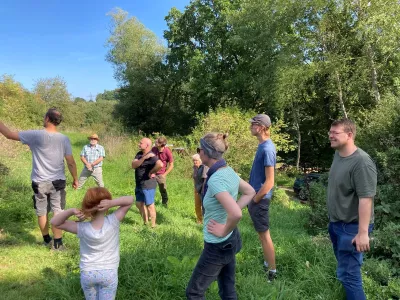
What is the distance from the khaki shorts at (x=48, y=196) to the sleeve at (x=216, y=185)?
2937 millimetres

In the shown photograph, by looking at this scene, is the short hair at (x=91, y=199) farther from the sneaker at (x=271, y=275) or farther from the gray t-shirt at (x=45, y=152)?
the sneaker at (x=271, y=275)

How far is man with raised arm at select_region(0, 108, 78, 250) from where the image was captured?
4230mm

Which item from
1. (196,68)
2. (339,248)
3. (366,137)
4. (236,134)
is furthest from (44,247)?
(196,68)

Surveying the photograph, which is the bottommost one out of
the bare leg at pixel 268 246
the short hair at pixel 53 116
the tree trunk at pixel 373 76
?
the bare leg at pixel 268 246

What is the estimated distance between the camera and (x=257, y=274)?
369 centimetres

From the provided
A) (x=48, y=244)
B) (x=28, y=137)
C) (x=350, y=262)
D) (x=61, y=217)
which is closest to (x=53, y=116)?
(x=28, y=137)

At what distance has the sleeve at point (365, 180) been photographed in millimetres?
2748

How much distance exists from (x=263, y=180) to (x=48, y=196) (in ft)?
10.1

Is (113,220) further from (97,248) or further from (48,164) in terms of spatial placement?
(48,164)

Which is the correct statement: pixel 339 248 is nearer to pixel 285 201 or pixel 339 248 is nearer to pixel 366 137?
pixel 285 201

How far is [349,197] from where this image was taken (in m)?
2.93

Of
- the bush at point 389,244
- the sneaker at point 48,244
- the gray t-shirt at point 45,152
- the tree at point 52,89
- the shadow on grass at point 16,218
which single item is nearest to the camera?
the bush at point 389,244

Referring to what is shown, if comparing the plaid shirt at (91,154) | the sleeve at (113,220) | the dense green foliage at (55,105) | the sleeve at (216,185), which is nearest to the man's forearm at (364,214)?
the sleeve at (216,185)

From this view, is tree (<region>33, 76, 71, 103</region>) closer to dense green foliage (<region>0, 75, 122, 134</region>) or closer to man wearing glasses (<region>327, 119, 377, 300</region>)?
dense green foliage (<region>0, 75, 122, 134</region>)
